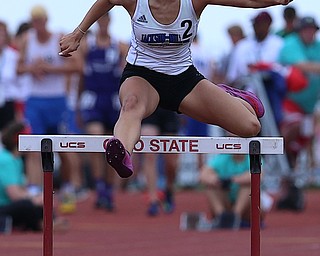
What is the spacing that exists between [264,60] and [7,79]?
3.24 m

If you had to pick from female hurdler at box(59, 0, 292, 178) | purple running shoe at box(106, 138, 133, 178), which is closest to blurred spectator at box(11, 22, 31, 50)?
female hurdler at box(59, 0, 292, 178)

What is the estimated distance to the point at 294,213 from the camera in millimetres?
13961

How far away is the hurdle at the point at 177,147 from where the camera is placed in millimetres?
6965

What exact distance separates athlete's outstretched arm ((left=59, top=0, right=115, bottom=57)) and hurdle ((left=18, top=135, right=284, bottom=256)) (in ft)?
2.47

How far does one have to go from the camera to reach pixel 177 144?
7035 millimetres

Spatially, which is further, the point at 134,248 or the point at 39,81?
the point at 39,81

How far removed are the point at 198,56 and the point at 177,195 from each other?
95.6 inches

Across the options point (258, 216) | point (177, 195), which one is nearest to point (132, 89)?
point (258, 216)

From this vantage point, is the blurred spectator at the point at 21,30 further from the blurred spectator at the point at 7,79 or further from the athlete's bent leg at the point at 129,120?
the athlete's bent leg at the point at 129,120

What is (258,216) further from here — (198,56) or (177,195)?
(177,195)

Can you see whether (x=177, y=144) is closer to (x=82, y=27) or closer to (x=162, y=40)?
(x=162, y=40)

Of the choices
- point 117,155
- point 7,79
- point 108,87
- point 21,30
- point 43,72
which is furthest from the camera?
point 21,30

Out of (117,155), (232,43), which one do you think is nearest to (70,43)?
(117,155)

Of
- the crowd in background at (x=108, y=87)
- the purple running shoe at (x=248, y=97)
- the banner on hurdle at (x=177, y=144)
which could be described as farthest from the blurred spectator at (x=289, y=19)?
the banner on hurdle at (x=177, y=144)
